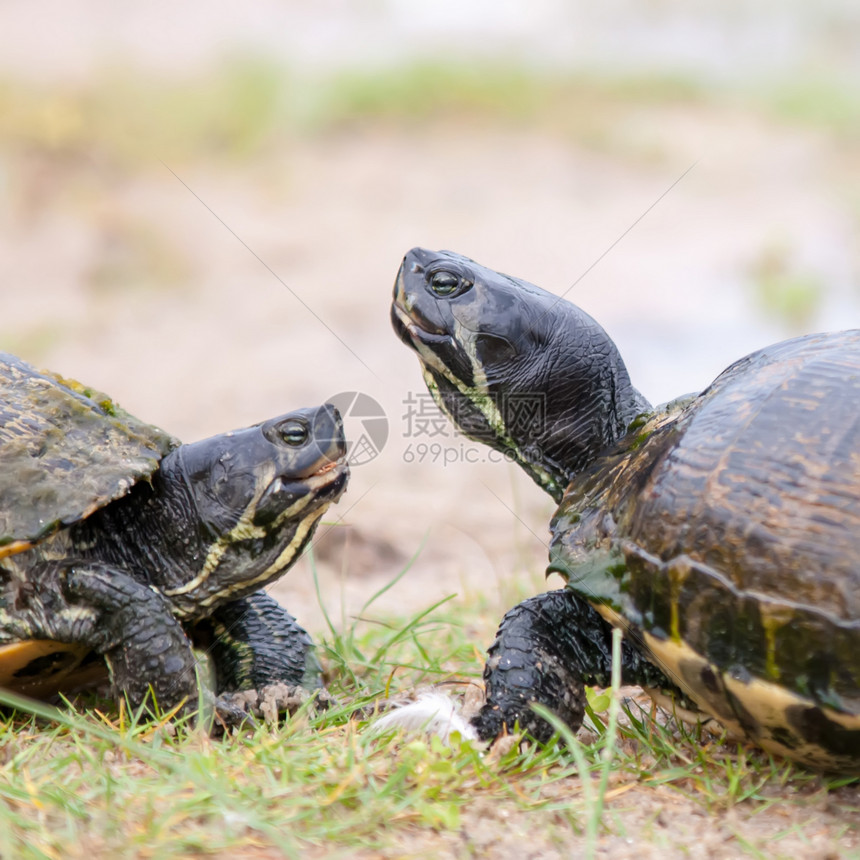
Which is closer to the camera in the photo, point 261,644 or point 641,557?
point 641,557

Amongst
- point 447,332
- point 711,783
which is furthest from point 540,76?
point 711,783

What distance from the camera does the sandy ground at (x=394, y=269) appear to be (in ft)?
19.2

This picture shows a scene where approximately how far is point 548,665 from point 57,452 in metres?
1.38

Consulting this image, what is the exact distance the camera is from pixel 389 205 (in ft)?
41.1

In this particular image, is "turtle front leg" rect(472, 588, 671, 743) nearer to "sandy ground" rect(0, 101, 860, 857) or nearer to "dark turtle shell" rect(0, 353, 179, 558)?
"dark turtle shell" rect(0, 353, 179, 558)

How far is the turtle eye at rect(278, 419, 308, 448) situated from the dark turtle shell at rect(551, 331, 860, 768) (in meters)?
0.74

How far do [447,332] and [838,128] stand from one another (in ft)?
41.6

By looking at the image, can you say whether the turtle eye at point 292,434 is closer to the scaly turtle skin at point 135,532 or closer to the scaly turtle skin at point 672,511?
the scaly turtle skin at point 135,532

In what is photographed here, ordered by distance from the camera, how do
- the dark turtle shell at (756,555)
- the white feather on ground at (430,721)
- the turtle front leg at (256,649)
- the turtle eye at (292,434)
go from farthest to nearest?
the turtle front leg at (256,649) → the turtle eye at (292,434) → the white feather on ground at (430,721) → the dark turtle shell at (756,555)

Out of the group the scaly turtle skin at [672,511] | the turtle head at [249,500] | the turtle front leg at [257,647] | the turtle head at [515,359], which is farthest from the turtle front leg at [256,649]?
the turtle head at [515,359]

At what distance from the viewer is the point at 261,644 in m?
3.03

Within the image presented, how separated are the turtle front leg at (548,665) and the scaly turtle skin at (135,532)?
0.62 m

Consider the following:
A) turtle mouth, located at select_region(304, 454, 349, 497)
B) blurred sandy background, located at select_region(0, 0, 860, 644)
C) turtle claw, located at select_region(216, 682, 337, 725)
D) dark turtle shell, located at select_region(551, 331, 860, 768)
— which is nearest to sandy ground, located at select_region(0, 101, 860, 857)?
blurred sandy background, located at select_region(0, 0, 860, 644)

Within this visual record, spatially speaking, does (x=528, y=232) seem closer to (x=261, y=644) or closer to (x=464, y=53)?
(x=464, y=53)
